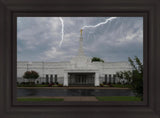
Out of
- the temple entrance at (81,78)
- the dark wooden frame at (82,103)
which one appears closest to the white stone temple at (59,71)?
the temple entrance at (81,78)

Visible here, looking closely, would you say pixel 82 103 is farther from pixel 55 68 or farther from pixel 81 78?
pixel 55 68

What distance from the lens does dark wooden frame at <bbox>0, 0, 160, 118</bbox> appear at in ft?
4.41

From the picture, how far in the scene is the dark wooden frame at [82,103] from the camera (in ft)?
4.41

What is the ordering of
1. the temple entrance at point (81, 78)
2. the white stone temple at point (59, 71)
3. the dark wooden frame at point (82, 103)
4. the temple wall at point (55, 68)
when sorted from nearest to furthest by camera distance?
the dark wooden frame at point (82, 103) < the temple entrance at point (81, 78) < the white stone temple at point (59, 71) < the temple wall at point (55, 68)

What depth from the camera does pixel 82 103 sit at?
140 cm

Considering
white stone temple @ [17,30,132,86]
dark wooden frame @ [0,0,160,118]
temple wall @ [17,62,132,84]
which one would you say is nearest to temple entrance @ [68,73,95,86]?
white stone temple @ [17,30,132,86]

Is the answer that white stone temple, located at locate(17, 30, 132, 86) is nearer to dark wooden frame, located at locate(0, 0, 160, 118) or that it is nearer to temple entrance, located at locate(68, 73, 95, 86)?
temple entrance, located at locate(68, 73, 95, 86)

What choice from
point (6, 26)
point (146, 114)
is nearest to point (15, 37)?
point (6, 26)

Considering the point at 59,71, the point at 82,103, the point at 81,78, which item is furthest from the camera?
the point at 59,71

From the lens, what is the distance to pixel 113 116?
1.33 m

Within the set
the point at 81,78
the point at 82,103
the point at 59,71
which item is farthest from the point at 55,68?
the point at 82,103

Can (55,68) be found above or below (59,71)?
above

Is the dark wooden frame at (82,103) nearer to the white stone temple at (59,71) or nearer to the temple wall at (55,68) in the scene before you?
the white stone temple at (59,71)

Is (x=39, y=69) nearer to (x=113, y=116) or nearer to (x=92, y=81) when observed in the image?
(x=92, y=81)
